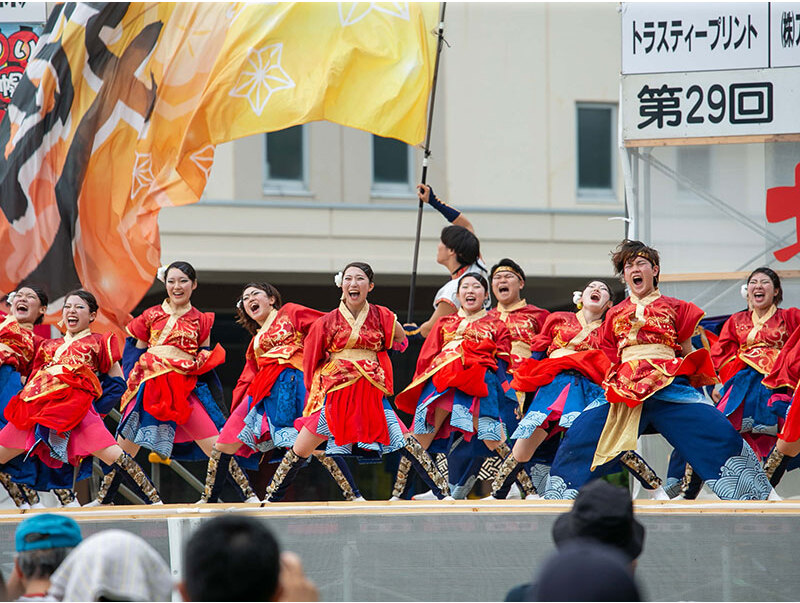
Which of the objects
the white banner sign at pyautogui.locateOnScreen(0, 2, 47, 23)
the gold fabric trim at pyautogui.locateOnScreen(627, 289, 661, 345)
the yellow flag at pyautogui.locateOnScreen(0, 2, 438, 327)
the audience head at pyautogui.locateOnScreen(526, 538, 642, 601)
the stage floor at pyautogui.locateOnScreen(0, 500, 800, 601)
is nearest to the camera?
the audience head at pyautogui.locateOnScreen(526, 538, 642, 601)

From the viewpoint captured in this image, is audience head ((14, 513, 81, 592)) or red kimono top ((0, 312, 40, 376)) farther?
red kimono top ((0, 312, 40, 376))

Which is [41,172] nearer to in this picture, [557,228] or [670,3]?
[670,3]

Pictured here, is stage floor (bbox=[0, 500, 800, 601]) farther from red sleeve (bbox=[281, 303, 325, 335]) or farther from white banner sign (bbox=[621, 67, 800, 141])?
white banner sign (bbox=[621, 67, 800, 141])

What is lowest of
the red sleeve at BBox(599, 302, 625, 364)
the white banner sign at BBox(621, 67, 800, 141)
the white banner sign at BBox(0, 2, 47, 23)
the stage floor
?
the stage floor

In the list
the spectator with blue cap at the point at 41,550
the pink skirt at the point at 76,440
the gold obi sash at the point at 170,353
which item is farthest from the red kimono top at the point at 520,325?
the spectator with blue cap at the point at 41,550

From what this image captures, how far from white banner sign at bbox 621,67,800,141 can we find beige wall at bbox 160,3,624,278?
6.22 meters

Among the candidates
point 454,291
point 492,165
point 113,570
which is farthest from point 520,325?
point 492,165

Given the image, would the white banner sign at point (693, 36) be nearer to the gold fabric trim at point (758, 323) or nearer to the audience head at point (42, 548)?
the gold fabric trim at point (758, 323)

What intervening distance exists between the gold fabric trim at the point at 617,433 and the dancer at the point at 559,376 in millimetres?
336

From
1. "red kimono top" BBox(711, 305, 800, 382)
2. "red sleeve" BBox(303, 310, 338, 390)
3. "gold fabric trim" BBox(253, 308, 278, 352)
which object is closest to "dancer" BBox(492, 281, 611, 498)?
"red kimono top" BBox(711, 305, 800, 382)

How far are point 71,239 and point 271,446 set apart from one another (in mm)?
2448

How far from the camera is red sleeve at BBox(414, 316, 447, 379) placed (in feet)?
23.5

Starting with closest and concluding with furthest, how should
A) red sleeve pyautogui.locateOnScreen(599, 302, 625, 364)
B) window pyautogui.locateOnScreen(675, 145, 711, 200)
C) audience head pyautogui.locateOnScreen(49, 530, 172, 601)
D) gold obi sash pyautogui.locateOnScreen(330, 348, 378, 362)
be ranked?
audience head pyautogui.locateOnScreen(49, 530, 172, 601) < red sleeve pyautogui.locateOnScreen(599, 302, 625, 364) < gold obi sash pyautogui.locateOnScreen(330, 348, 378, 362) < window pyautogui.locateOnScreen(675, 145, 711, 200)

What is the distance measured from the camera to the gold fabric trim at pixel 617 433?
20.4 feet
